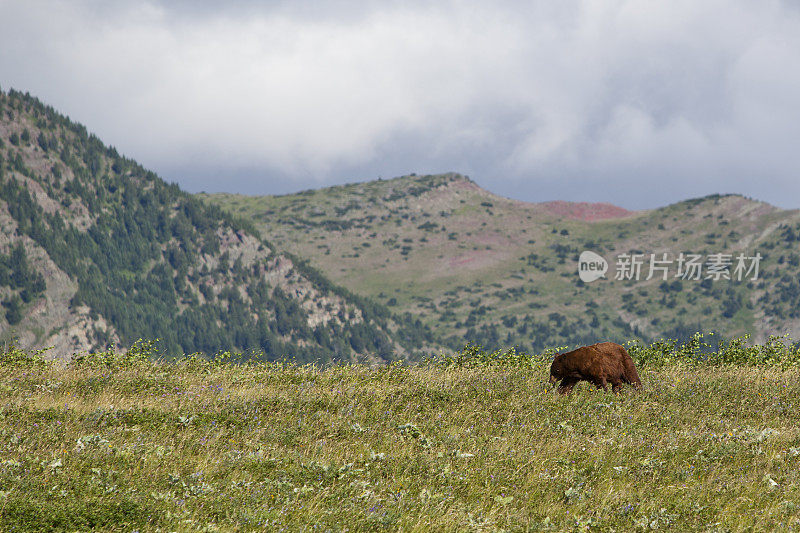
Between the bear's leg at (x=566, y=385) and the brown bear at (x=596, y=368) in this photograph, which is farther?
the brown bear at (x=596, y=368)

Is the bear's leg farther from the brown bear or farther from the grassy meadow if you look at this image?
the grassy meadow

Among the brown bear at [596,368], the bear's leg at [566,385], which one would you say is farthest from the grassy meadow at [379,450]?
the brown bear at [596,368]

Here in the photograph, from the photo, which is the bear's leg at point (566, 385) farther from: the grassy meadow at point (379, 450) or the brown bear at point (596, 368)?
the grassy meadow at point (379, 450)

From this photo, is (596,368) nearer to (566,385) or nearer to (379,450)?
(566,385)

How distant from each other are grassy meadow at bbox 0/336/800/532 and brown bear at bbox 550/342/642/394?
1.09 ft

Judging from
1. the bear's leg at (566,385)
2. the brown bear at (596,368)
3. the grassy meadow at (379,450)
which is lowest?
the grassy meadow at (379,450)

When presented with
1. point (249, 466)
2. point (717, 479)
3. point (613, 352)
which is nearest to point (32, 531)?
point (249, 466)

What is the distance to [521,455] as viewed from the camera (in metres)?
10.8

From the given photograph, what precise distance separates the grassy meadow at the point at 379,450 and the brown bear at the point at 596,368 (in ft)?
1.09

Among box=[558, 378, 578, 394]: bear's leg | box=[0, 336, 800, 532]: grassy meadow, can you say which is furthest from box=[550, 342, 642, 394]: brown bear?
box=[0, 336, 800, 532]: grassy meadow

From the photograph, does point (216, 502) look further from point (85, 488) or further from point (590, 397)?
point (590, 397)

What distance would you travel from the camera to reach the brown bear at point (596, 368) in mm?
15922

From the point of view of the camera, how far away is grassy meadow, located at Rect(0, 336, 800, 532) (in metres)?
8.44

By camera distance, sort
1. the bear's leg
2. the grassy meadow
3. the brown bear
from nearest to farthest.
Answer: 1. the grassy meadow
2. the bear's leg
3. the brown bear
